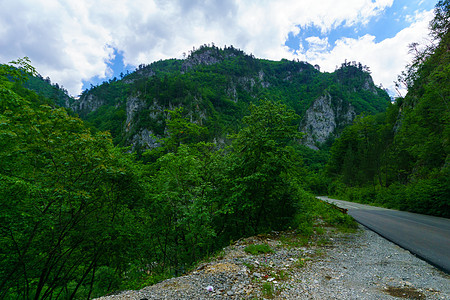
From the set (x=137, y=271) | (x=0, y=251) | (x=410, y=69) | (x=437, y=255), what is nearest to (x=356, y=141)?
(x=410, y=69)

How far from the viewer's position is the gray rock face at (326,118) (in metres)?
123

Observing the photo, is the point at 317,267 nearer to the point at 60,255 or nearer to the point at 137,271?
the point at 137,271

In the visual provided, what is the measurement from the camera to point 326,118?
12706 centimetres

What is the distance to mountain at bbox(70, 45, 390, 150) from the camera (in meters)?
88.6

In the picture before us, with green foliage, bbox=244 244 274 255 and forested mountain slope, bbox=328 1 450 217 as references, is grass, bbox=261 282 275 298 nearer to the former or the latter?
green foliage, bbox=244 244 274 255

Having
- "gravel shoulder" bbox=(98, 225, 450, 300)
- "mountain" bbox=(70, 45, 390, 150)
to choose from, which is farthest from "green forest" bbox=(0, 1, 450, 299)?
"mountain" bbox=(70, 45, 390, 150)

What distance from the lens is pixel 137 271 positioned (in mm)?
7871

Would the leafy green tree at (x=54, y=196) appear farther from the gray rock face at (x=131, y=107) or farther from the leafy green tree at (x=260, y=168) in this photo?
the gray rock face at (x=131, y=107)

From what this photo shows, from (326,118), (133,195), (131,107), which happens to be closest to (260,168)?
(133,195)

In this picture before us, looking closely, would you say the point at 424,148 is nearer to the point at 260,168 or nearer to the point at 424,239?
the point at 424,239

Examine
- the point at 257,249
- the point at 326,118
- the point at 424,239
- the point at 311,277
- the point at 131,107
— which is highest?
the point at 326,118

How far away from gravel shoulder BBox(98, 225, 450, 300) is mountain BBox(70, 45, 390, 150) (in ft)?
177

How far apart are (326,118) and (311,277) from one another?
A: 14028cm

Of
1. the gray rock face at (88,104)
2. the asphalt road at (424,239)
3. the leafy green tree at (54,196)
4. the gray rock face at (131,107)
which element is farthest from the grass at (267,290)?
the gray rock face at (88,104)
